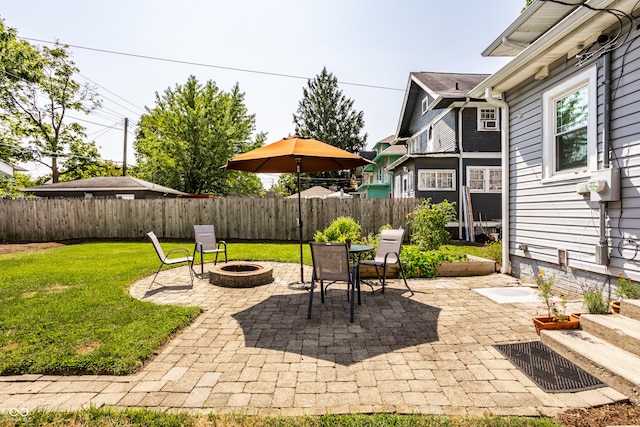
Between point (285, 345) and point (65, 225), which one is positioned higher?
point (65, 225)

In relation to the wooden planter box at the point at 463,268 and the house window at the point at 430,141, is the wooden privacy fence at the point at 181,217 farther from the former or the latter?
the wooden planter box at the point at 463,268

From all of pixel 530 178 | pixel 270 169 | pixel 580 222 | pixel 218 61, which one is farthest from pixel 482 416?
pixel 218 61

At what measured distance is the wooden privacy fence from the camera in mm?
13281

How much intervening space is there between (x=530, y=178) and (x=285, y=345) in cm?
510

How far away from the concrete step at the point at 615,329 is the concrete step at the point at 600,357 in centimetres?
5

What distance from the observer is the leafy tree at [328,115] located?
114 feet

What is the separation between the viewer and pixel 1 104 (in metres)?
21.3

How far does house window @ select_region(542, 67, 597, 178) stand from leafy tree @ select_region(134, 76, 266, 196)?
1875cm

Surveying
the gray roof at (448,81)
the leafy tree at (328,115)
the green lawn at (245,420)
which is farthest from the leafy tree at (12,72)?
the green lawn at (245,420)

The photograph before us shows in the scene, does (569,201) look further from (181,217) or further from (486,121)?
(181,217)

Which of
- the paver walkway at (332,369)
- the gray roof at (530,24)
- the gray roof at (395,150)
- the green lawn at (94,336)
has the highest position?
the gray roof at (395,150)

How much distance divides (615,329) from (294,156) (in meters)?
3.81

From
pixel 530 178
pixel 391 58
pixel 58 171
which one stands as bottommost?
pixel 530 178

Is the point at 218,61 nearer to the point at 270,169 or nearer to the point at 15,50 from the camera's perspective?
the point at 270,169
